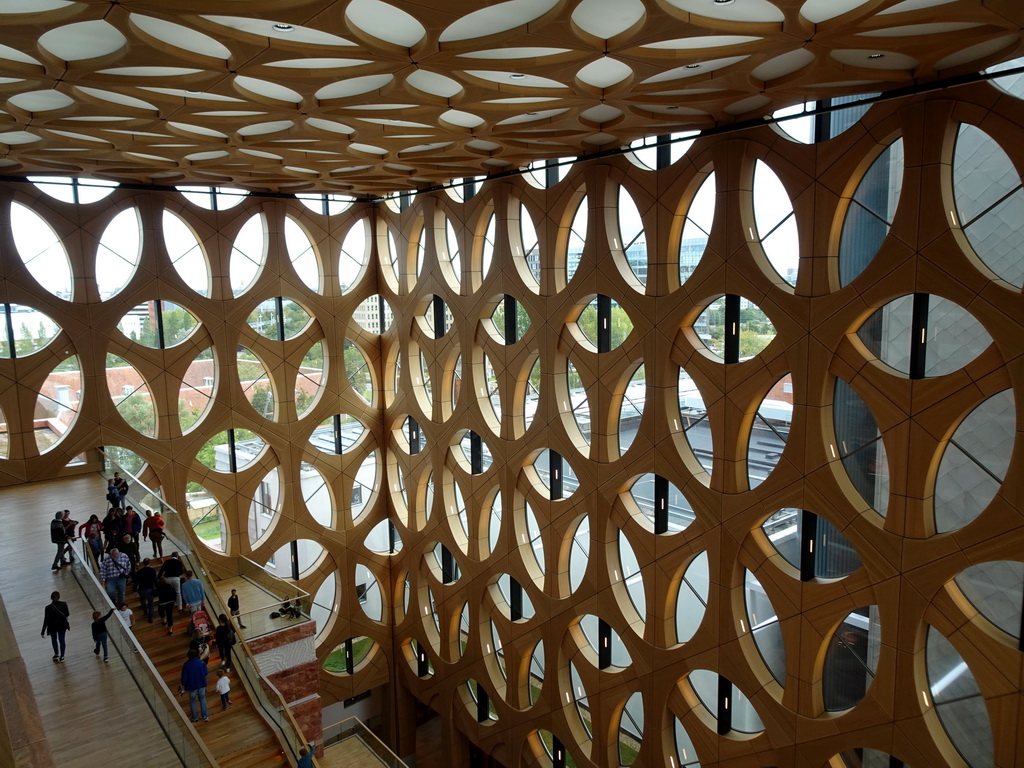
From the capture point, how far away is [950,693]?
11203 millimetres

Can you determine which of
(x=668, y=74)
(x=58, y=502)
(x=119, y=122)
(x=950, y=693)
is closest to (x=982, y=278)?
(x=668, y=74)

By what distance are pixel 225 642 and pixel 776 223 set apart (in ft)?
42.1

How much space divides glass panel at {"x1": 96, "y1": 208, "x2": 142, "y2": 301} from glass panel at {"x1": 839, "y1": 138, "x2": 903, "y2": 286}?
17.2 meters

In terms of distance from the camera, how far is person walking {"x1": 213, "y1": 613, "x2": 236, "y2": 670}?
1425cm

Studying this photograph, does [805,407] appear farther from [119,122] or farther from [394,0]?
[119,122]

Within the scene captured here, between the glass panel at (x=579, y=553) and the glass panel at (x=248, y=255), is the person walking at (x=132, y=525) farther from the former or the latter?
the glass panel at (x=579, y=553)

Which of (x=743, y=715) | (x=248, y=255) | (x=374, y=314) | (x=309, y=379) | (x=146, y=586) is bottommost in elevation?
(x=743, y=715)

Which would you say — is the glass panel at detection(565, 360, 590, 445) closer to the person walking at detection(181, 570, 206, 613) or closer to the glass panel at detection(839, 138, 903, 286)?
the glass panel at detection(839, 138, 903, 286)

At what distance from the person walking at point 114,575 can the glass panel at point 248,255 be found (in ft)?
29.4

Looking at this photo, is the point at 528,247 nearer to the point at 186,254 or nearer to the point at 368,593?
the point at 186,254

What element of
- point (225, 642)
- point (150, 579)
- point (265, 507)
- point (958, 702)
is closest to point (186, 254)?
point (265, 507)

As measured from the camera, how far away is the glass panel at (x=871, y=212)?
1122cm

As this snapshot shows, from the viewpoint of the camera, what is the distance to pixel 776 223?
1278 cm

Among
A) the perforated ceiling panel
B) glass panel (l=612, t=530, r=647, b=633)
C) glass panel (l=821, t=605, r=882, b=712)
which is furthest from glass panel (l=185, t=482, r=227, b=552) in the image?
glass panel (l=821, t=605, r=882, b=712)
